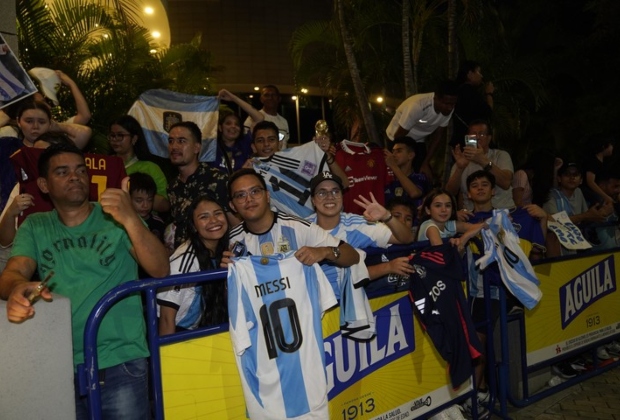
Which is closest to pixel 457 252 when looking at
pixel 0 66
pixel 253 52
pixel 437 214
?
pixel 437 214

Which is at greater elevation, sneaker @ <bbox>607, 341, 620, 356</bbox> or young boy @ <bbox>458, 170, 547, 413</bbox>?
young boy @ <bbox>458, 170, 547, 413</bbox>

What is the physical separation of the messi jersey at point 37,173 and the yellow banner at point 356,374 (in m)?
1.76

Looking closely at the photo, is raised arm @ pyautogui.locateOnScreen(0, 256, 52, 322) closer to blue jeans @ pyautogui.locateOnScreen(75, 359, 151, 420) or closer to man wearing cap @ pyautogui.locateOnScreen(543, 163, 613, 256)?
blue jeans @ pyautogui.locateOnScreen(75, 359, 151, 420)

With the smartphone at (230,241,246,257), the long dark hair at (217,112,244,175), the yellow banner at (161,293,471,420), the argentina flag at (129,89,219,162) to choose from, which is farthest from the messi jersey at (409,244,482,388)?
the argentina flag at (129,89,219,162)

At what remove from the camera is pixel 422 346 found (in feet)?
15.6

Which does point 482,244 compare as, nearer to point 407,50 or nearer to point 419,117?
point 419,117

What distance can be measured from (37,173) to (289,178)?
221 centimetres

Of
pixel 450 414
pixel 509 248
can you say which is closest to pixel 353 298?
pixel 450 414

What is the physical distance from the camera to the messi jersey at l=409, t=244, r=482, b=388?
455 cm

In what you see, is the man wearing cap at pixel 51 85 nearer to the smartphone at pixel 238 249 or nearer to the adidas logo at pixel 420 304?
the smartphone at pixel 238 249

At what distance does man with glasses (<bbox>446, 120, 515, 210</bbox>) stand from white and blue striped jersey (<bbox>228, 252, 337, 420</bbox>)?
341 cm

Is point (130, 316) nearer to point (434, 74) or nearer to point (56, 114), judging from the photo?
point (56, 114)

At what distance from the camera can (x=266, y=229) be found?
4.06 metres

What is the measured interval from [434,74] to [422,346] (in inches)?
360
